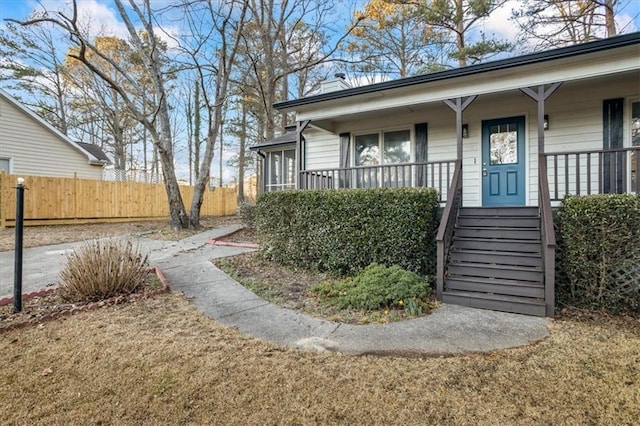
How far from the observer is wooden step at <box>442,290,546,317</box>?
14.0ft

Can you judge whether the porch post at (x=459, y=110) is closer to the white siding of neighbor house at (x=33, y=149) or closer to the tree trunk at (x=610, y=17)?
the tree trunk at (x=610, y=17)

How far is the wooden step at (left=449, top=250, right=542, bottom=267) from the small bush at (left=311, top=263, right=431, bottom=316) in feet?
2.61

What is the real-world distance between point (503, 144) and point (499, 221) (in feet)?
7.54

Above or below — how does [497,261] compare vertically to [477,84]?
below

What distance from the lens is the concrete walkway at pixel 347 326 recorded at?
334 cm

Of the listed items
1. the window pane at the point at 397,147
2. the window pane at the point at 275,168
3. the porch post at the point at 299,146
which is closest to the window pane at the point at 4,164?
the window pane at the point at 275,168

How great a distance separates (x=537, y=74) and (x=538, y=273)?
3483mm

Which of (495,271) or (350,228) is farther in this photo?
(350,228)

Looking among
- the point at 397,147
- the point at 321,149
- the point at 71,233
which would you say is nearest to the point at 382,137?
the point at 397,147

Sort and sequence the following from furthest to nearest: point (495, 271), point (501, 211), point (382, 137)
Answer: point (382, 137), point (501, 211), point (495, 271)

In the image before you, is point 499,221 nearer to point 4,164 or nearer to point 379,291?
point 379,291

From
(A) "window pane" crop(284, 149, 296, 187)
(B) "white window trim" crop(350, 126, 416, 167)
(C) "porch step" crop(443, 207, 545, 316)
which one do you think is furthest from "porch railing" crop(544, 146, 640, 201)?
(A) "window pane" crop(284, 149, 296, 187)

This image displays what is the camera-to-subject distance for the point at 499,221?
19.5ft

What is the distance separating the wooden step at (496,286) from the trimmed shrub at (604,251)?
1.77ft
